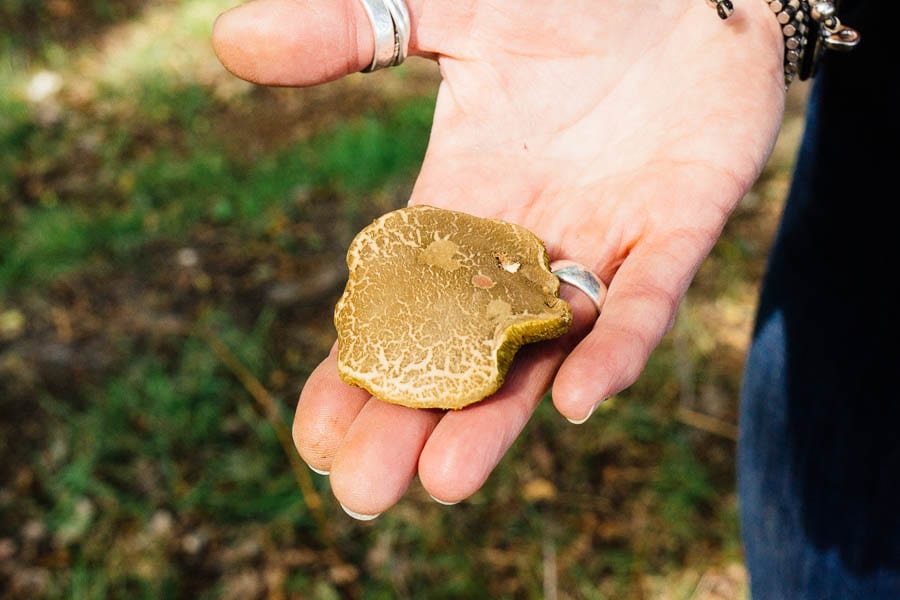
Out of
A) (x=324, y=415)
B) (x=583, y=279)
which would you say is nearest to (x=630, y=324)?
(x=583, y=279)

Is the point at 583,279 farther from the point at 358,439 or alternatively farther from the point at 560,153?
the point at 358,439

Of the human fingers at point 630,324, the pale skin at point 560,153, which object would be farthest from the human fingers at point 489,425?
the human fingers at point 630,324

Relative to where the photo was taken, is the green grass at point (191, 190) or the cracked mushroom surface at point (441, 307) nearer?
the cracked mushroom surface at point (441, 307)

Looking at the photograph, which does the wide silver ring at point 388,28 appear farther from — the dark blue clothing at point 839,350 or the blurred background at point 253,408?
the blurred background at point 253,408

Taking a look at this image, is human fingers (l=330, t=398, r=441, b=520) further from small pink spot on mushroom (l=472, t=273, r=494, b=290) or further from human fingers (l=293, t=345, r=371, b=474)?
small pink spot on mushroom (l=472, t=273, r=494, b=290)

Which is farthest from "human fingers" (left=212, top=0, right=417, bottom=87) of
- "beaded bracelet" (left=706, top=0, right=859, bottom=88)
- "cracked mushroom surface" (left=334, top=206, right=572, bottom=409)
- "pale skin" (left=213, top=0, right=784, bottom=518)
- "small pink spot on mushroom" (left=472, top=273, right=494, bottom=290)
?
"beaded bracelet" (left=706, top=0, right=859, bottom=88)

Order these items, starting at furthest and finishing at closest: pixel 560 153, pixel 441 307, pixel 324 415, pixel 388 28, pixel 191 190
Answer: pixel 191 190, pixel 560 153, pixel 388 28, pixel 441 307, pixel 324 415
